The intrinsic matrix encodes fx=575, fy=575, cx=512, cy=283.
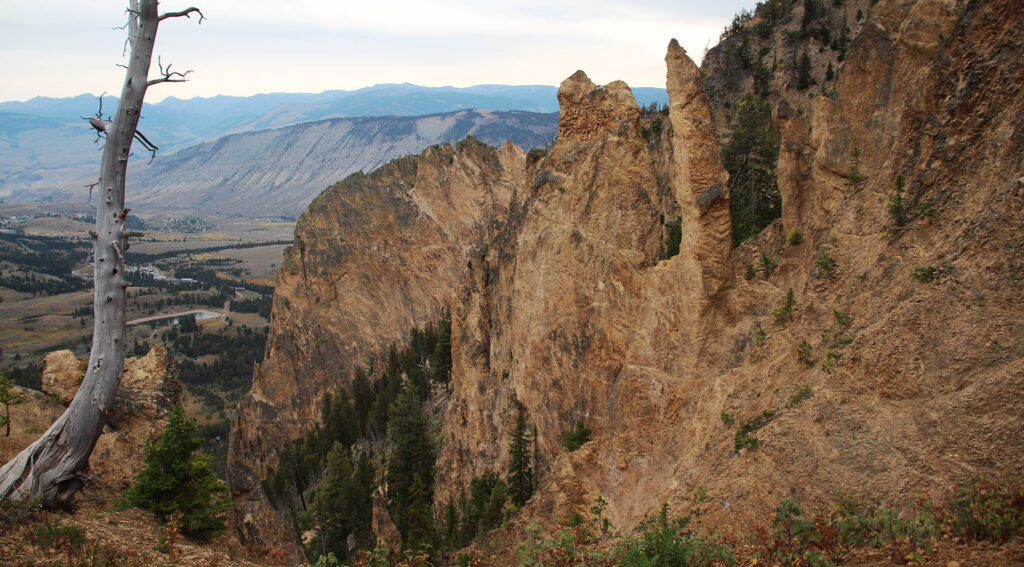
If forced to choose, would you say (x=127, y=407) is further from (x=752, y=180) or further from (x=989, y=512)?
(x=752, y=180)

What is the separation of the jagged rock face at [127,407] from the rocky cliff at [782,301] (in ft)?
24.9

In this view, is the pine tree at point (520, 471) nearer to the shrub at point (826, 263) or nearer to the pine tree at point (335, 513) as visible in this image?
the shrub at point (826, 263)

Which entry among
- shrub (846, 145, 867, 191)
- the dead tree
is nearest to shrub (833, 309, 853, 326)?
shrub (846, 145, 867, 191)

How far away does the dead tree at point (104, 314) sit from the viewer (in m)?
9.15

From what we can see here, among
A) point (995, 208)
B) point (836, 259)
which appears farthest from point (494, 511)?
point (995, 208)

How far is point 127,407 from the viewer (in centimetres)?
1374

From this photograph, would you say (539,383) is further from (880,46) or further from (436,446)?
(436,446)

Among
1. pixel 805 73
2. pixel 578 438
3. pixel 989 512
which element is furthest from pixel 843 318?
pixel 805 73

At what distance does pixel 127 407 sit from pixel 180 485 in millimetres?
3823

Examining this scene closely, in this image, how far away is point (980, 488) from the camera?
7.60 metres

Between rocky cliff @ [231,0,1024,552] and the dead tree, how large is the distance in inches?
450

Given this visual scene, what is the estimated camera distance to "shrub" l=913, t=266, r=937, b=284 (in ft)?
31.3

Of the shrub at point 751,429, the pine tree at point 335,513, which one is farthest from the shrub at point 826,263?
the pine tree at point 335,513

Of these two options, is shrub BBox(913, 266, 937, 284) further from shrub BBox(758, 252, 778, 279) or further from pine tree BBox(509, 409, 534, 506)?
pine tree BBox(509, 409, 534, 506)
